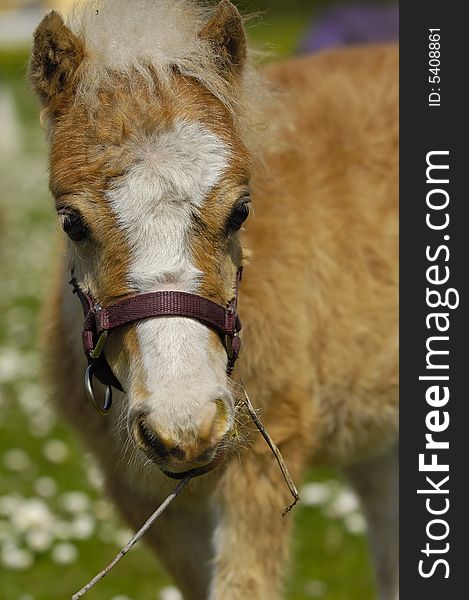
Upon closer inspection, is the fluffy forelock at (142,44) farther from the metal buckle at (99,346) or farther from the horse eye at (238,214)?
the metal buckle at (99,346)

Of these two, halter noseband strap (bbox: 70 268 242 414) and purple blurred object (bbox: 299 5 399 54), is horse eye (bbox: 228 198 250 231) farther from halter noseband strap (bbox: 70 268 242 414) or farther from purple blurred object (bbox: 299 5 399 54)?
purple blurred object (bbox: 299 5 399 54)

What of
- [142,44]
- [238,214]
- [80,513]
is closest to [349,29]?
[80,513]

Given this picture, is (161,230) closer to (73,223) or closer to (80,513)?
(73,223)

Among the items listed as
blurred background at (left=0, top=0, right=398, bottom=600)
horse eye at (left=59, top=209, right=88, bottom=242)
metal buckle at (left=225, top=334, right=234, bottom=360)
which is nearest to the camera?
horse eye at (left=59, top=209, right=88, bottom=242)

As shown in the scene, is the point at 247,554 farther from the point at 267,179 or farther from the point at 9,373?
the point at 9,373

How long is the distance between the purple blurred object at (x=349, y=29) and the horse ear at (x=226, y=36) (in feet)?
17.6

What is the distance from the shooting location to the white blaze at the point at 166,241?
9.12 ft

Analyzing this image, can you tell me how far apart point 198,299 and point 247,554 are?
4.18ft

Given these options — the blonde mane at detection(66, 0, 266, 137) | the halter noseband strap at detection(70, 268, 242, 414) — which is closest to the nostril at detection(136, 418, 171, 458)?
the halter noseband strap at detection(70, 268, 242, 414)

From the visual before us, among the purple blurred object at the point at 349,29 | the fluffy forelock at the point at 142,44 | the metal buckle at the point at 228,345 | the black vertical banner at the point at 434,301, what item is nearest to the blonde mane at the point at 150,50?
the fluffy forelock at the point at 142,44

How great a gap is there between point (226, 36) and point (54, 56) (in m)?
0.53

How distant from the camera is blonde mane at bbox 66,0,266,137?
3.15 meters

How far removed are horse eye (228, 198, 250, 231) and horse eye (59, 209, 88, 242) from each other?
41cm

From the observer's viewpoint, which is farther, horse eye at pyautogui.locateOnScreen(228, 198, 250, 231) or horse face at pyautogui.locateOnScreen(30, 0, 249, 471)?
horse eye at pyautogui.locateOnScreen(228, 198, 250, 231)
